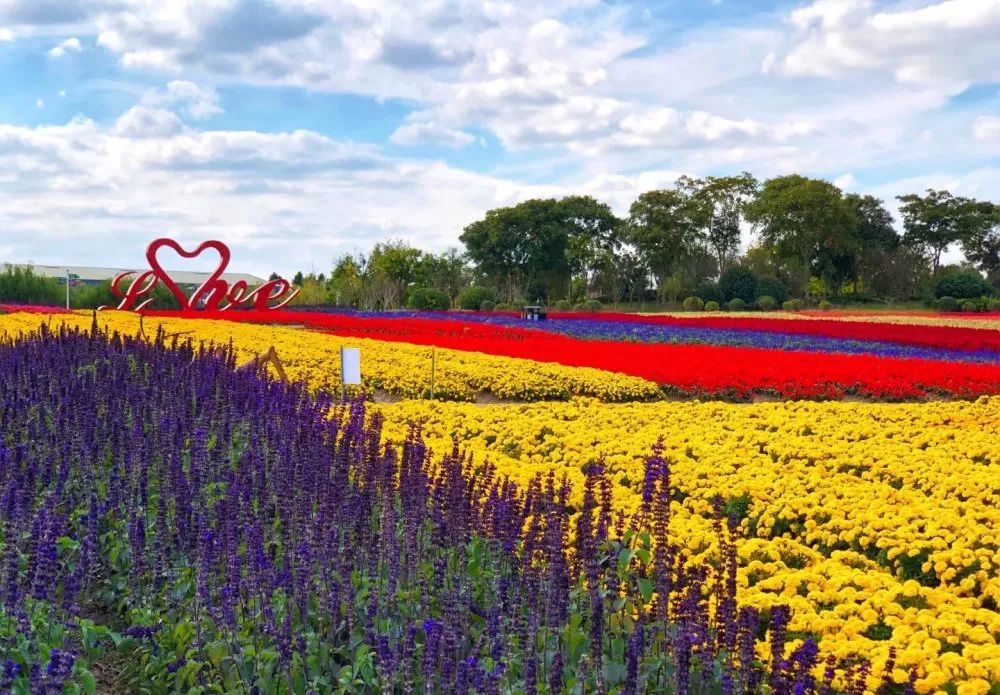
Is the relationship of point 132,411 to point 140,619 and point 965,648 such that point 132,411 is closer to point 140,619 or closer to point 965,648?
point 140,619

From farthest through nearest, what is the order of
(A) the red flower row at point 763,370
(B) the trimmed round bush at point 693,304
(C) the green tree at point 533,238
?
(C) the green tree at point 533,238
(B) the trimmed round bush at point 693,304
(A) the red flower row at point 763,370

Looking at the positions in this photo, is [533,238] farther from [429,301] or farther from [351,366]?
[351,366]

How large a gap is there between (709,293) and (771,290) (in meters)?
3.01

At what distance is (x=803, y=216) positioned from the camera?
5531 cm

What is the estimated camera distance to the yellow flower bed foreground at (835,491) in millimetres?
4438

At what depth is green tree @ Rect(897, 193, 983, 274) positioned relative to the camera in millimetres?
63031

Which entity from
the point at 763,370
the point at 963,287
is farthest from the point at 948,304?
the point at 763,370

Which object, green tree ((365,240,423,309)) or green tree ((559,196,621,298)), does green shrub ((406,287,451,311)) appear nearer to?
green tree ((365,240,423,309))

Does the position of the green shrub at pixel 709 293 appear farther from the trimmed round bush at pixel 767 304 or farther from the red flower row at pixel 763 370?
the red flower row at pixel 763 370

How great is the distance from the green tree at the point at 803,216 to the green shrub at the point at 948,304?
8355 mm

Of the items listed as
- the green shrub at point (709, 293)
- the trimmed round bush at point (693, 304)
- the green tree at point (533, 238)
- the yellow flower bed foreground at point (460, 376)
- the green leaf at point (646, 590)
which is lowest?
the green leaf at point (646, 590)

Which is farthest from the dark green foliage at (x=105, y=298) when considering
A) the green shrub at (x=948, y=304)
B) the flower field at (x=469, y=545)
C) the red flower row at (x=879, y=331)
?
the flower field at (x=469, y=545)

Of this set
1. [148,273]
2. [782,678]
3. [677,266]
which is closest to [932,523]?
[782,678]

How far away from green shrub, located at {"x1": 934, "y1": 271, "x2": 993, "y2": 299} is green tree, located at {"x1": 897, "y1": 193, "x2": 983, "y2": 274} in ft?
50.3
